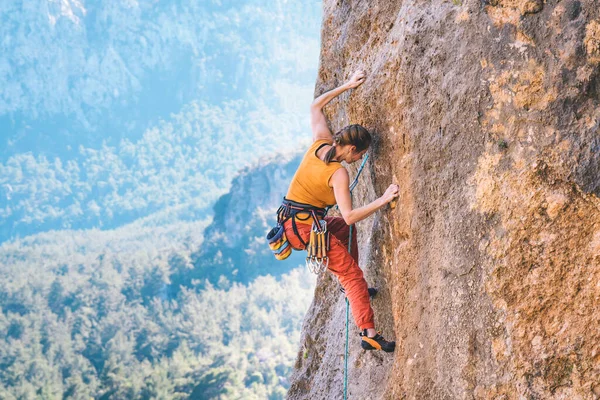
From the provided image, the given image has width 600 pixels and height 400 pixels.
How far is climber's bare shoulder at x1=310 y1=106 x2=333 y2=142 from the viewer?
19.5 ft

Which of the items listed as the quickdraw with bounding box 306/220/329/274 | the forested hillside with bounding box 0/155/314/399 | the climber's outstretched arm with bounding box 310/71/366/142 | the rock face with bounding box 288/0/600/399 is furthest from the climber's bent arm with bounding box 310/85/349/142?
the forested hillside with bounding box 0/155/314/399

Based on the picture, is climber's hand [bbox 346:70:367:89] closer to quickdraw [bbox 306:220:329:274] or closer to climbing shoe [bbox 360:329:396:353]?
quickdraw [bbox 306:220:329:274]

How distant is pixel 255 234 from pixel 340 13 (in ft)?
316

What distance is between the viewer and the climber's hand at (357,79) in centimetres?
571

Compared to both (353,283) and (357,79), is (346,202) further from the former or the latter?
(357,79)

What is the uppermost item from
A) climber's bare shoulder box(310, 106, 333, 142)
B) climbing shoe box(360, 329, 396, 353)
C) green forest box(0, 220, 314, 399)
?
green forest box(0, 220, 314, 399)

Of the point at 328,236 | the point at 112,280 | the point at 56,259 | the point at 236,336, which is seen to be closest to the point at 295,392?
the point at 328,236

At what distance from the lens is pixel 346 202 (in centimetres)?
516

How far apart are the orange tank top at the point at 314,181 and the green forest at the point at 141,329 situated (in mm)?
51201

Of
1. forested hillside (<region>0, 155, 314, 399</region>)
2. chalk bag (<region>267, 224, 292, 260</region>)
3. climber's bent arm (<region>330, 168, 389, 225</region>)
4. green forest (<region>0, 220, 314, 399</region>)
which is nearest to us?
climber's bent arm (<region>330, 168, 389, 225</region>)

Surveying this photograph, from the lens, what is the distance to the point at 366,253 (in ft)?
21.0

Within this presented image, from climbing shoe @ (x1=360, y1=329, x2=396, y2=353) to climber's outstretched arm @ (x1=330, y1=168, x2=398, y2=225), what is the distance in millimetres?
1133

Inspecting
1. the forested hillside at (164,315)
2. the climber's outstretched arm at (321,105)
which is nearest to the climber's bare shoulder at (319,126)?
the climber's outstretched arm at (321,105)

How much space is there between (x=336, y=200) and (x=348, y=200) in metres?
0.22
